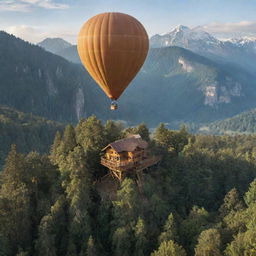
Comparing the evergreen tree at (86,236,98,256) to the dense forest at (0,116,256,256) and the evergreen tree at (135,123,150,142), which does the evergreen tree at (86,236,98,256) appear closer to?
the dense forest at (0,116,256,256)

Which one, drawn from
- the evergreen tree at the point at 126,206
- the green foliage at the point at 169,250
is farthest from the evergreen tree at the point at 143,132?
the green foliage at the point at 169,250

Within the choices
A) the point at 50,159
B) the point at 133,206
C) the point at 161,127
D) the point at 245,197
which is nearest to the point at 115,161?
the point at 133,206

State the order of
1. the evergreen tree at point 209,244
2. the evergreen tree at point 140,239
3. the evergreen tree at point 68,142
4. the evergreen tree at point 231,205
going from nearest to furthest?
the evergreen tree at point 209,244, the evergreen tree at point 140,239, the evergreen tree at point 231,205, the evergreen tree at point 68,142

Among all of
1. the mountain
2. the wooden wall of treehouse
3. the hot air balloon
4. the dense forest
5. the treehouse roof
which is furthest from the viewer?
the mountain

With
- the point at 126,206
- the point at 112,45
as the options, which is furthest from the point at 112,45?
the point at 126,206

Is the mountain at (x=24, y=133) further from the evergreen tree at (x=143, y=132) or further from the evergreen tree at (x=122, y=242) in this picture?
the evergreen tree at (x=122, y=242)

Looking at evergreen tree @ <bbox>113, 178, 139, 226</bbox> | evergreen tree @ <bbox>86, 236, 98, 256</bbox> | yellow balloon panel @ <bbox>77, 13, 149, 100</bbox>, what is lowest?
evergreen tree @ <bbox>86, 236, 98, 256</bbox>

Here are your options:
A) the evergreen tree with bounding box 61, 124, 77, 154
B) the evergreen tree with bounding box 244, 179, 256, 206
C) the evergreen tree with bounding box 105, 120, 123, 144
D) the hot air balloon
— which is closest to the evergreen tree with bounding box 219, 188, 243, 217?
the evergreen tree with bounding box 244, 179, 256, 206
